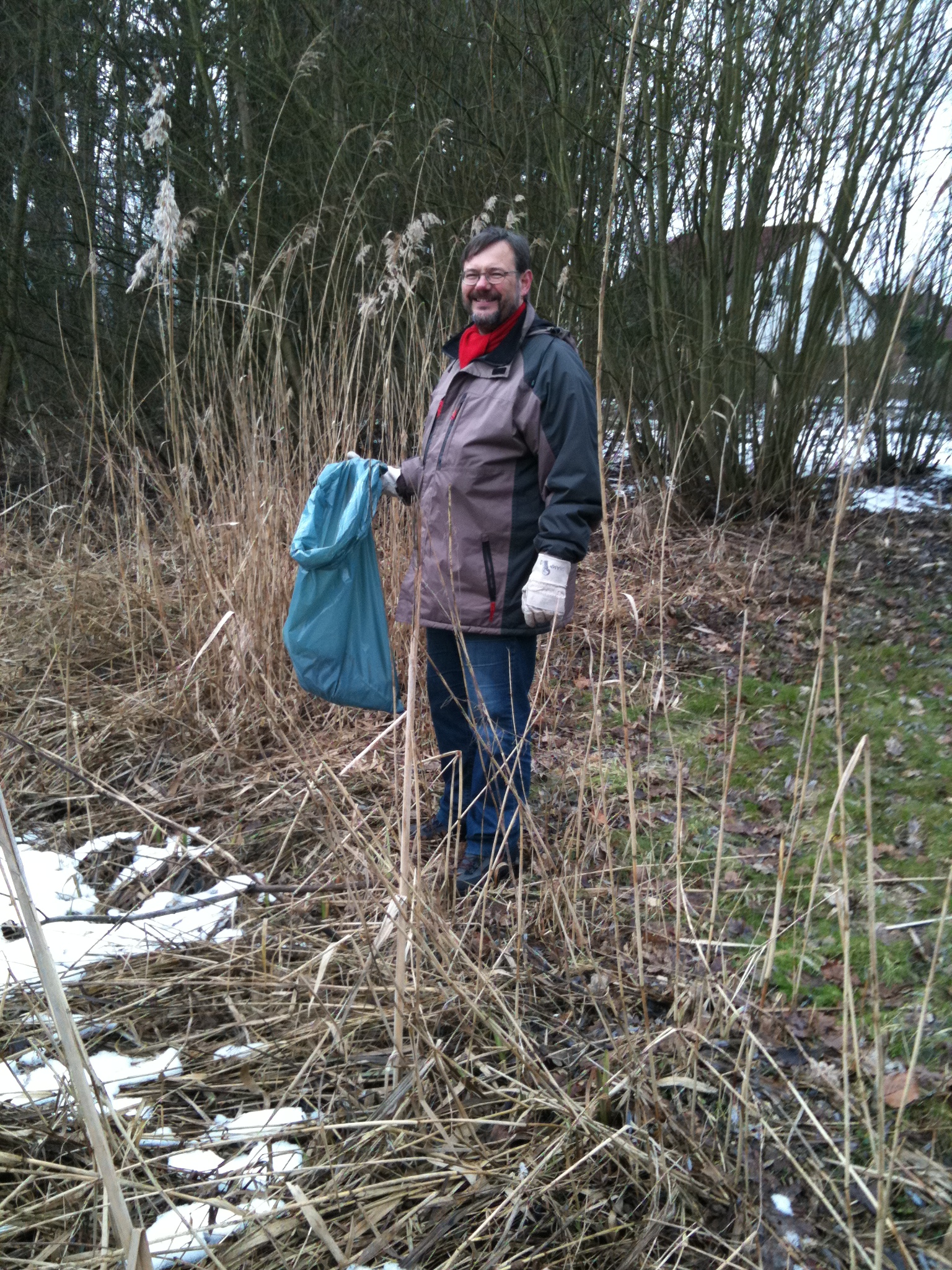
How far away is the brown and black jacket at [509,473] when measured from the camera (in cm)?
217

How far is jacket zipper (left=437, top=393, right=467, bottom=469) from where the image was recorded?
2.35 m

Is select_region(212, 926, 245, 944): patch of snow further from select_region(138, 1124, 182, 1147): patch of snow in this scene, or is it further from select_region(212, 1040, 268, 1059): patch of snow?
select_region(138, 1124, 182, 1147): patch of snow

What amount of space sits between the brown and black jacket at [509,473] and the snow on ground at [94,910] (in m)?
0.95

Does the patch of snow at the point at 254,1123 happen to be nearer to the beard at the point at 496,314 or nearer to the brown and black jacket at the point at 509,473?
the brown and black jacket at the point at 509,473

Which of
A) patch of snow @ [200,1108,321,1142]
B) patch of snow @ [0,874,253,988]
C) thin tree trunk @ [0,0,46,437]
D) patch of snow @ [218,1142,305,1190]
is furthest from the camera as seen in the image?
thin tree trunk @ [0,0,46,437]

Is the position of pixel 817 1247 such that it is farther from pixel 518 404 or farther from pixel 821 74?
pixel 821 74

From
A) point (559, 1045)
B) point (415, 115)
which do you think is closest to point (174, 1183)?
point (559, 1045)

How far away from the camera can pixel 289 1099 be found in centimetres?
166

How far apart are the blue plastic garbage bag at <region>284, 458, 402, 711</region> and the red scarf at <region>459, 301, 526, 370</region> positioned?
0.46m

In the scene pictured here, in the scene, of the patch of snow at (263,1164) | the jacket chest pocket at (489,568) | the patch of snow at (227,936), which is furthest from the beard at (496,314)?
the patch of snow at (263,1164)

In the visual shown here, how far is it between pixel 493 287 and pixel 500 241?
0.41ft

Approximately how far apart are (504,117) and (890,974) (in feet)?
17.2

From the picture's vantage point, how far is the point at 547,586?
2.17 metres

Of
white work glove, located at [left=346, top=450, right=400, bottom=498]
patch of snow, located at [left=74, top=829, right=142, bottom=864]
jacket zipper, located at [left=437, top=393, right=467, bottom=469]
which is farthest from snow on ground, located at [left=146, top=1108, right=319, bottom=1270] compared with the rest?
Result: white work glove, located at [left=346, top=450, right=400, bottom=498]
